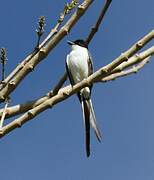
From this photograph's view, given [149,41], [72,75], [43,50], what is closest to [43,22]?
[43,50]

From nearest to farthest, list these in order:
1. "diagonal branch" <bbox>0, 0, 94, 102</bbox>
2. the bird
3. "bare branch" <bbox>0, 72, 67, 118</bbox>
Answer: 1. "diagonal branch" <bbox>0, 0, 94, 102</bbox>
2. "bare branch" <bbox>0, 72, 67, 118</bbox>
3. the bird

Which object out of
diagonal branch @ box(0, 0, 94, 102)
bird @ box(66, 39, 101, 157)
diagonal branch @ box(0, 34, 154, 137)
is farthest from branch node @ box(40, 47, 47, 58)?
bird @ box(66, 39, 101, 157)

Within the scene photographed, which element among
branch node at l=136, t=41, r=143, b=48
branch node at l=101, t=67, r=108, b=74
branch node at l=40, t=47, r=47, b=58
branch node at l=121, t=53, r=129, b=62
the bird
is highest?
the bird

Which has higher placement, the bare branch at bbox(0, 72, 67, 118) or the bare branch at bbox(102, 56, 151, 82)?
the bare branch at bbox(102, 56, 151, 82)

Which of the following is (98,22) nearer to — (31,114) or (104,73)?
(104,73)

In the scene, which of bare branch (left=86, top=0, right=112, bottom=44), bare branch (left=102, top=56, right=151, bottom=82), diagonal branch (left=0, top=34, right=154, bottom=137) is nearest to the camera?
diagonal branch (left=0, top=34, right=154, bottom=137)

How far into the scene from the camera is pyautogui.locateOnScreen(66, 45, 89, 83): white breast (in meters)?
6.07

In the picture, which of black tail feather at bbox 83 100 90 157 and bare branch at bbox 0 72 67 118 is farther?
black tail feather at bbox 83 100 90 157

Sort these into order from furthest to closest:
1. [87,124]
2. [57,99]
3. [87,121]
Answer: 1. [87,121]
2. [87,124]
3. [57,99]

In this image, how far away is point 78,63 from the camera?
6195mm

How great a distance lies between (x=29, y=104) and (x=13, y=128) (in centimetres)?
53

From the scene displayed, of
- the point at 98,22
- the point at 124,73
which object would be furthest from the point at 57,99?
the point at 124,73

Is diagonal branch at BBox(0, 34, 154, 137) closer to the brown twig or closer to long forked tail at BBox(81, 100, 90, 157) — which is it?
the brown twig

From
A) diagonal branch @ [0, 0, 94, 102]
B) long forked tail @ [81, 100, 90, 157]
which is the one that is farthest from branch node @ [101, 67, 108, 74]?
long forked tail @ [81, 100, 90, 157]
